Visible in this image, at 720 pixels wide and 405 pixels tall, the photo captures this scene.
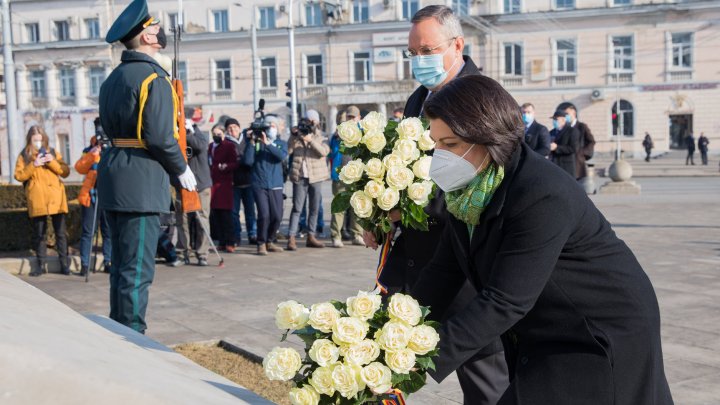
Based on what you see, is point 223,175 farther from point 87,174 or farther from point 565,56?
point 565,56

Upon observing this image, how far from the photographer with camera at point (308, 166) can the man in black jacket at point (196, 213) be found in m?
1.42

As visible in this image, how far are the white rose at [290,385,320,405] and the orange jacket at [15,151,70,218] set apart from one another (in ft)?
28.1

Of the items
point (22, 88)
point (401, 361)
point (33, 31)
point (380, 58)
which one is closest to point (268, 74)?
point (380, 58)

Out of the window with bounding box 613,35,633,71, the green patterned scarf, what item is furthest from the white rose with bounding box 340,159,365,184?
the window with bounding box 613,35,633,71

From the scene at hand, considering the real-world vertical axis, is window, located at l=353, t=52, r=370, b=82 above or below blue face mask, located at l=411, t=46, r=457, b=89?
above

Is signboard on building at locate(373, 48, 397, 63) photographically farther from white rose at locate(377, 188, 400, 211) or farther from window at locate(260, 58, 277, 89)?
white rose at locate(377, 188, 400, 211)

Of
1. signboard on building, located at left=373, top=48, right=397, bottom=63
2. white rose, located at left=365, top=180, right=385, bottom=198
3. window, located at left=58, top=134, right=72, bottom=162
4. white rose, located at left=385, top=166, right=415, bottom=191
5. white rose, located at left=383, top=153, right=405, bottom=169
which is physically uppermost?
signboard on building, located at left=373, top=48, right=397, bottom=63

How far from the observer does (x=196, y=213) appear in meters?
11.1

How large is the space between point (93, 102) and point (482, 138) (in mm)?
60950

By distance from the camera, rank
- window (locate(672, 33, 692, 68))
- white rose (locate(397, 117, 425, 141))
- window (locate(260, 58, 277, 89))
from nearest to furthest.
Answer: white rose (locate(397, 117, 425, 141)) → window (locate(672, 33, 692, 68)) → window (locate(260, 58, 277, 89))

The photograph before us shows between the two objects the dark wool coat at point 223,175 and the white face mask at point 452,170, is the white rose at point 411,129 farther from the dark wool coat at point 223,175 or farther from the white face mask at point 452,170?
the dark wool coat at point 223,175

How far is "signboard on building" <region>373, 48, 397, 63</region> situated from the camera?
54469mm

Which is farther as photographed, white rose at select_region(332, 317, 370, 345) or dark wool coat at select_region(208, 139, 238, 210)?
dark wool coat at select_region(208, 139, 238, 210)

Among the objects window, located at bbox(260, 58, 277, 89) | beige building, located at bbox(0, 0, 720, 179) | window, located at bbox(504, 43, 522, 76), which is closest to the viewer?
beige building, located at bbox(0, 0, 720, 179)
